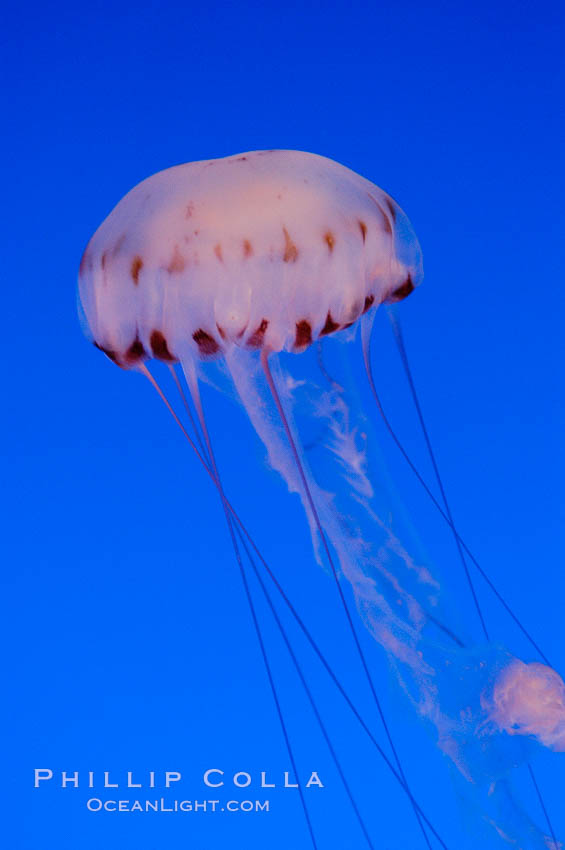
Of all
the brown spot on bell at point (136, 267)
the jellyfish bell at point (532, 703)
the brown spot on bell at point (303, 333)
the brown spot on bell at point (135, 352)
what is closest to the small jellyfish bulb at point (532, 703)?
the jellyfish bell at point (532, 703)

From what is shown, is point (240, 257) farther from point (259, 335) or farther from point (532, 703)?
point (532, 703)

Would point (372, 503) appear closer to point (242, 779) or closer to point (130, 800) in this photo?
point (242, 779)

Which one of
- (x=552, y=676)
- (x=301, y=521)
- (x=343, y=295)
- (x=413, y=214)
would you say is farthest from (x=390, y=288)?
(x=552, y=676)

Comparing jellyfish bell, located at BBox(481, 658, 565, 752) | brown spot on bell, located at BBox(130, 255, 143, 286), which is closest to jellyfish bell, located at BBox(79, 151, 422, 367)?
brown spot on bell, located at BBox(130, 255, 143, 286)

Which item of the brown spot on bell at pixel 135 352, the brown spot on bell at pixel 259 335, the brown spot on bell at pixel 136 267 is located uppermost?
the brown spot on bell at pixel 136 267

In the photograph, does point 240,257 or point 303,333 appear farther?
point 303,333

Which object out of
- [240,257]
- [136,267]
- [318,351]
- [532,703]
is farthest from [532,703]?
[136,267]

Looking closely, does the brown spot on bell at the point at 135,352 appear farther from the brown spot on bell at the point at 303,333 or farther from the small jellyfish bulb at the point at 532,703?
the small jellyfish bulb at the point at 532,703
